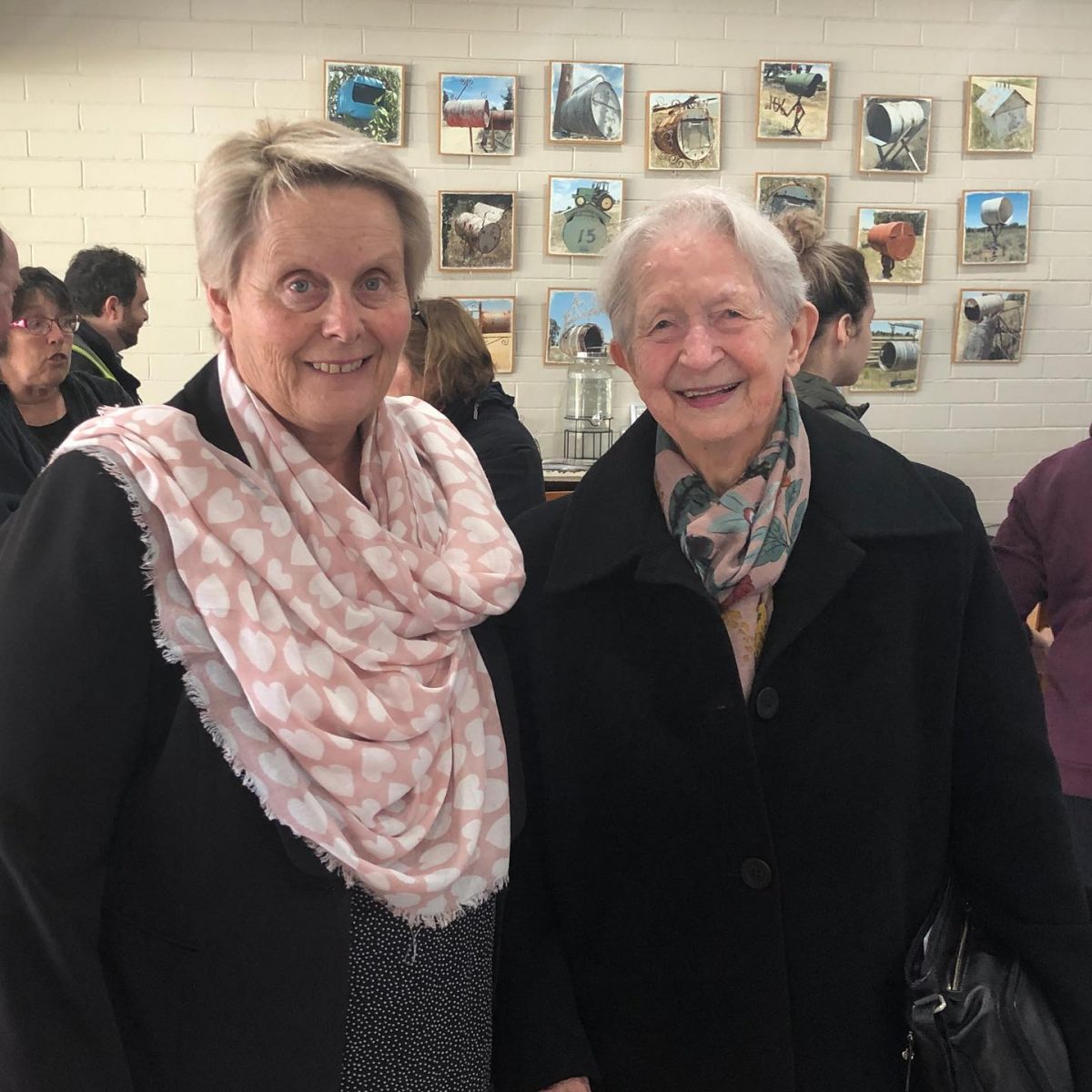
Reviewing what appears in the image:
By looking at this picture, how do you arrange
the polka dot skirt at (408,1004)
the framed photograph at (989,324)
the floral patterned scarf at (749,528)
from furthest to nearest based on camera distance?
the framed photograph at (989,324)
the floral patterned scarf at (749,528)
the polka dot skirt at (408,1004)

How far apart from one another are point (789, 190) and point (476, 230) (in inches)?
59.7

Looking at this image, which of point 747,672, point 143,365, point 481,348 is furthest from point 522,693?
point 143,365

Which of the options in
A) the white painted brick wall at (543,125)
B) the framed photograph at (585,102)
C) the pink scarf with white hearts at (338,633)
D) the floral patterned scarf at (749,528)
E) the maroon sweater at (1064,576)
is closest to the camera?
the pink scarf with white hearts at (338,633)

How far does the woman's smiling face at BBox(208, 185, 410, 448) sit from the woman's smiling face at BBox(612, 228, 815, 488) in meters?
0.35

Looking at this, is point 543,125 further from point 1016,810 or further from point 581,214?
point 1016,810

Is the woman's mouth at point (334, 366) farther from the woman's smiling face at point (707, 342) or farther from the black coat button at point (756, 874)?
the black coat button at point (756, 874)

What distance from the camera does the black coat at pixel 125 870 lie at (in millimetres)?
1074

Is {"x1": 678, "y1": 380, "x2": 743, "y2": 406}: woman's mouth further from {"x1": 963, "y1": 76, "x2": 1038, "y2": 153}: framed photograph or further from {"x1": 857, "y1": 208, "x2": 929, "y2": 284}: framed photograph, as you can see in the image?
{"x1": 963, "y1": 76, "x2": 1038, "y2": 153}: framed photograph

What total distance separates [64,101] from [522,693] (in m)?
4.59

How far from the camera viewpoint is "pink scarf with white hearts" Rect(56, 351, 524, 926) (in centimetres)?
A: 117

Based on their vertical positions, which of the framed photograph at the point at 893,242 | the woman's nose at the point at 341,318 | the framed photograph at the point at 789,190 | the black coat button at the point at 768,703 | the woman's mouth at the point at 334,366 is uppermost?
the framed photograph at the point at 789,190

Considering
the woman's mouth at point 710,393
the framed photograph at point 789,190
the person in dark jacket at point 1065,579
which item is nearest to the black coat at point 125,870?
the woman's mouth at point 710,393

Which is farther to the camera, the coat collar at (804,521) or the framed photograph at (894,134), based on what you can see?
the framed photograph at (894,134)

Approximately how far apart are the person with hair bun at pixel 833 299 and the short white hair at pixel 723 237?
98 cm
